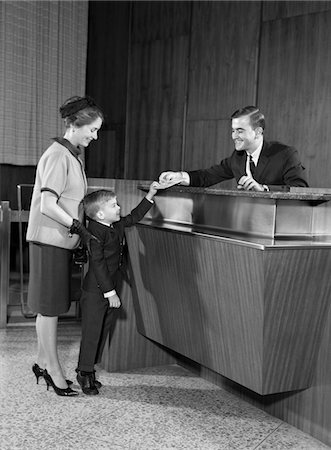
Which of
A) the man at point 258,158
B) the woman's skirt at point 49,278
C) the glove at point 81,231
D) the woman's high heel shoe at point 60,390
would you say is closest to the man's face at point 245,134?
the man at point 258,158

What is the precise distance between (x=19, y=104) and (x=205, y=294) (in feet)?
15.4

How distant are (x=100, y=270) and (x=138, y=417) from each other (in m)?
0.75

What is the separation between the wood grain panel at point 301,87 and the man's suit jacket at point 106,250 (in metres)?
2.36

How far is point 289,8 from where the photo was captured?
5.66 meters

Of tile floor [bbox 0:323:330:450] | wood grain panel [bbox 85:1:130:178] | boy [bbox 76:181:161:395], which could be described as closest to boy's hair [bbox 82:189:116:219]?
boy [bbox 76:181:161:395]

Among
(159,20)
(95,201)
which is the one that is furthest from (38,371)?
(159,20)

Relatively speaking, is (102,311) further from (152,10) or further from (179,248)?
(152,10)

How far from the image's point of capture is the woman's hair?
3322 mm

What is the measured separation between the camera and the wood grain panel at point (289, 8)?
5418 mm

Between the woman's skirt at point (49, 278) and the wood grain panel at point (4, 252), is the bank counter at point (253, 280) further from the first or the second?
the wood grain panel at point (4, 252)

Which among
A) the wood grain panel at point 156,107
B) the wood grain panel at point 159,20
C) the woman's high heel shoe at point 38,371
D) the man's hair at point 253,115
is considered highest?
the wood grain panel at point 159,20

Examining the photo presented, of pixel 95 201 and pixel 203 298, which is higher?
pixel 95 201

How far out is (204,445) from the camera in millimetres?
2895

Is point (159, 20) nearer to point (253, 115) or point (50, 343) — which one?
point (253, 115)
